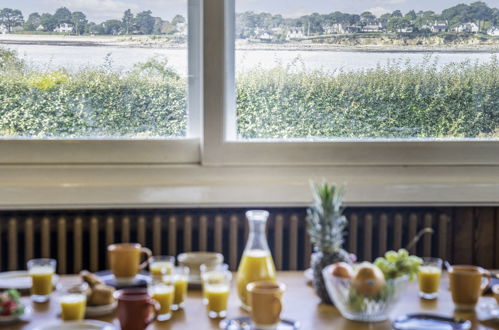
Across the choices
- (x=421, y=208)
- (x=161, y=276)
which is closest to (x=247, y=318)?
(x=161, y=276)

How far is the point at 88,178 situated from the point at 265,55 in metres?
0.82

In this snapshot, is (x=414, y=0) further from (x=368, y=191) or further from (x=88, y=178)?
(x=88, y=178)

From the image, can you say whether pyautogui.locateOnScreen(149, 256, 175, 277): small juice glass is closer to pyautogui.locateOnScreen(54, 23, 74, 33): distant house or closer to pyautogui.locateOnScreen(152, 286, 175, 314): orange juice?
pyautogui.locateOnScreen(152, 286, 175, 314): orange juice

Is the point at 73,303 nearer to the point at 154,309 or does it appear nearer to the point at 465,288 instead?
the point at 154,309

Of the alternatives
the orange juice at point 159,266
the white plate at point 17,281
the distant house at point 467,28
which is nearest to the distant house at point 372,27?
the distant house at point 467,28

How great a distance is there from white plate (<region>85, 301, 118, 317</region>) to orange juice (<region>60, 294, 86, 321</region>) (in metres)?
0.06

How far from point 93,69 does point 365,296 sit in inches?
62.7

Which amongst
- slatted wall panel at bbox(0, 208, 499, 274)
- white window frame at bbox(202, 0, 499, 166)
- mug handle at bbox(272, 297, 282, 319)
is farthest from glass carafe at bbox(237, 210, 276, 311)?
white window frame at bbox(202, 0, 499, 166)

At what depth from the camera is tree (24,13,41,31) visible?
2.92 metres

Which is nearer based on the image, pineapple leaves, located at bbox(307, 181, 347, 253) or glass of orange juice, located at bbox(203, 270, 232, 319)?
glass of orange juice, located at bbox(203, 270, 232, 319)

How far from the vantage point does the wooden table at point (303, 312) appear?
1767mm

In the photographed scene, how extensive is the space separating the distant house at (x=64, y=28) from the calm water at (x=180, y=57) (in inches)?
2.4

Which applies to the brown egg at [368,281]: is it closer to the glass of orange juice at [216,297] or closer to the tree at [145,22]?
the glass of orange juice at [216,297]

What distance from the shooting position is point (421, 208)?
293 centimetres
